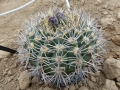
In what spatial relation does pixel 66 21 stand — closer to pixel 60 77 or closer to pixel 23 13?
pixel 60 77

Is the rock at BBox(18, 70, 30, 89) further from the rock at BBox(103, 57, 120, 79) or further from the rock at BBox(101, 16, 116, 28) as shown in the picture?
the rock at BBox(101, 16, 116, 28)

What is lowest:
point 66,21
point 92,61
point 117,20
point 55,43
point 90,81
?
point 90,81

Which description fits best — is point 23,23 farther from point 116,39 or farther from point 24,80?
point 116,39

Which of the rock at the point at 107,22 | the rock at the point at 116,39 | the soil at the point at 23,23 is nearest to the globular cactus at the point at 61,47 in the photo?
the soil at the point at 23,23

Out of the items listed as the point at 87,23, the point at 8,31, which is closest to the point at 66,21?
the point at 87,23

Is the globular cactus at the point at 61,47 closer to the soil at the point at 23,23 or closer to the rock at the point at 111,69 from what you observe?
the rock at the point at 111,69

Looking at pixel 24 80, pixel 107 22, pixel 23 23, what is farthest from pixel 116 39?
pixel 23 23
